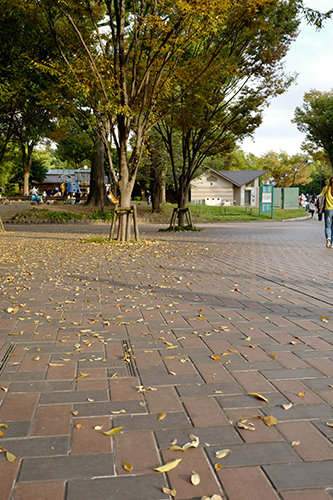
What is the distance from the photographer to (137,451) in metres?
2.29

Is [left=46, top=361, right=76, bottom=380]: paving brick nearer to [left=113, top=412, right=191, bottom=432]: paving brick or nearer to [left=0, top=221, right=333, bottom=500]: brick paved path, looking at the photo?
[left=0, top=221, right=333, bottom=500]: brick paved path

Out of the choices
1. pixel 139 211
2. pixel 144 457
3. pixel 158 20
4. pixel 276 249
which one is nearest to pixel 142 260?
pixel 276 249

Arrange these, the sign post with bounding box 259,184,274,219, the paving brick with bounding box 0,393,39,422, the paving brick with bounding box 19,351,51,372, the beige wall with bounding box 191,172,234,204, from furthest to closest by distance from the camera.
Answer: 1. the beige wall with bounding box 191,172,234,204
2. the sign post with bounding box 259,184,274,219
3. the paving brick with bounding box 19,351,51,372
4. the paving brick with bounding box 0,393,39,422

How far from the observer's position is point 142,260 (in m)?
9.58

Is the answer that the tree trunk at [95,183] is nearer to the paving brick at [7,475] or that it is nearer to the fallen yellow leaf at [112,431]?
the fallen yellow leaf at [112,431]

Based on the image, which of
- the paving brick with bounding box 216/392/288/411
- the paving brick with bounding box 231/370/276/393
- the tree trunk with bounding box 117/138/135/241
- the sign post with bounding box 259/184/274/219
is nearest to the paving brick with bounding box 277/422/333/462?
the paving brick with bounding box 216/392/288/411

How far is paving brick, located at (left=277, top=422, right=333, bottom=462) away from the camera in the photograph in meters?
2.25

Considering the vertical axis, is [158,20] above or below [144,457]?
above

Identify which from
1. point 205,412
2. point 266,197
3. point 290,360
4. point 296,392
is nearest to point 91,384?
point 205,412

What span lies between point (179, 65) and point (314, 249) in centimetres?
726

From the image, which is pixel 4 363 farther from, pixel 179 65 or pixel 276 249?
pixel 179 65

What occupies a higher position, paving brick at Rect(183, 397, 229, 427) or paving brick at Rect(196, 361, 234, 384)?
paving brick at Rect(196, 361, 234, 384)

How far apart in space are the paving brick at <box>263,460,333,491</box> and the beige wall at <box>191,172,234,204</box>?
186 ft

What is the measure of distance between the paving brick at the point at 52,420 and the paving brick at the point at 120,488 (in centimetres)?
49
